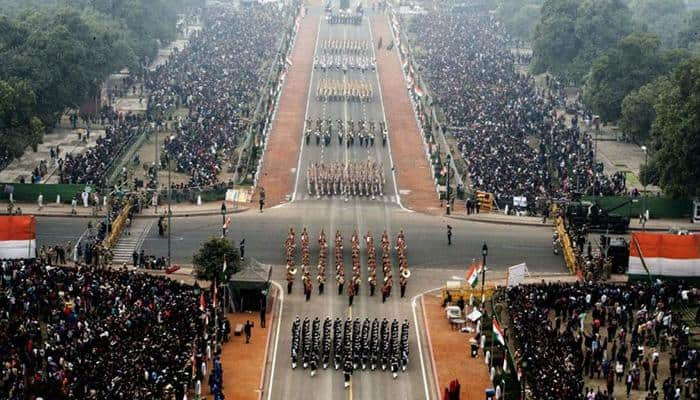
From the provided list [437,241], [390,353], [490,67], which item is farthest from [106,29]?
[390,353]

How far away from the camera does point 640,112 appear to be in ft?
462

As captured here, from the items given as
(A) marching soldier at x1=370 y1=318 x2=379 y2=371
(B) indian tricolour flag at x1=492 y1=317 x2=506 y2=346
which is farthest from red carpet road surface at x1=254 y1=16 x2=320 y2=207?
(B) indian tricolour flag at x1=492 y1=317 x2=506 y2=346

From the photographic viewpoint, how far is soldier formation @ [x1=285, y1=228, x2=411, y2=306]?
324 ft

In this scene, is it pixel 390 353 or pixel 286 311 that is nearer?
pixel 390 353

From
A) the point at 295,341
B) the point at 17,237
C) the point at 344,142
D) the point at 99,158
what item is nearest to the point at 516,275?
the point at 295,341

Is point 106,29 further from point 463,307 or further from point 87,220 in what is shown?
point 463,307

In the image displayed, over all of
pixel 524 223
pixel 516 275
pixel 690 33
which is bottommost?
pixel 516 275

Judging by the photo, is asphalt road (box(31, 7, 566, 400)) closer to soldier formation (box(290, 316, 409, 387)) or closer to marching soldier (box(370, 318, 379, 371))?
soldier formation (box(290, 316, 409, 387))

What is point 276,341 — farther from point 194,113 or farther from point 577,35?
point 577,35

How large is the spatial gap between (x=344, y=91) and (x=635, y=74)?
32488 millimetres

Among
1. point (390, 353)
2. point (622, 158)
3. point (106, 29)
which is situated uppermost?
point (106, 29)

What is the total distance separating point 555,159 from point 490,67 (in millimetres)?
52237

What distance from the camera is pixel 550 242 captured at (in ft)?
367

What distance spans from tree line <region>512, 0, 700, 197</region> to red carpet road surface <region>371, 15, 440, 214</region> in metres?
16.4
